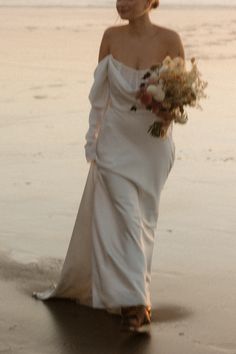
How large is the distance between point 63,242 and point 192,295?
5.24 ft

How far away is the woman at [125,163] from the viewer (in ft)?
23.4

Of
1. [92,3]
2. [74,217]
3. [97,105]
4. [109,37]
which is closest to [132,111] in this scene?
[97,105]

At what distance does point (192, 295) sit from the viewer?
757cm

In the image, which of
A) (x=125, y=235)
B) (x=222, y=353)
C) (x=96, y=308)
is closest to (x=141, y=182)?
(x=125, y=235)

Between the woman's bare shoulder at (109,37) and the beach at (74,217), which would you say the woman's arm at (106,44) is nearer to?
the woman's bare shoulder at (109,37)

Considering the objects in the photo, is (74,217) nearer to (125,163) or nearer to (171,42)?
(125,163)

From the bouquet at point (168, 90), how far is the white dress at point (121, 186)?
0.12 m

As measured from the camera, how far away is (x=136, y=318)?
22.8 feet

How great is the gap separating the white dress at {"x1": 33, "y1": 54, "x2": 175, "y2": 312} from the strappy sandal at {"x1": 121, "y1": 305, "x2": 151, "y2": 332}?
4 centimetres

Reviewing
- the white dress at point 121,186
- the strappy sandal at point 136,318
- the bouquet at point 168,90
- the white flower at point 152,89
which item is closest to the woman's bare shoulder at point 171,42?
the bouquet at point 168,90

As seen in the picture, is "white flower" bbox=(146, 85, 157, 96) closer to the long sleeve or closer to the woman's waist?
the woman's waist

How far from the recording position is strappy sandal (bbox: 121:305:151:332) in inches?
273

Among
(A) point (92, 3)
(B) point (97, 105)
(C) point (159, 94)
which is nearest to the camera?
(C) point (159, 94)

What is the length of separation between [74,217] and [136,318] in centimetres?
272
